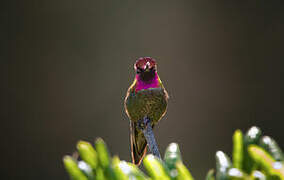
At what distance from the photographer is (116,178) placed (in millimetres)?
145

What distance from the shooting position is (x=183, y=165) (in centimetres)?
14

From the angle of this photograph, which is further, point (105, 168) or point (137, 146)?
point (137, 146)

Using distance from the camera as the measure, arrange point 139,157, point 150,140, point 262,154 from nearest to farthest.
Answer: point 262,154, point 150,140, point 139,157

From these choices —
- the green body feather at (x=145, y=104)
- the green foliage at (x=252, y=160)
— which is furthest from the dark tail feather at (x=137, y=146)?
the green foliage at (x=252, y=160)

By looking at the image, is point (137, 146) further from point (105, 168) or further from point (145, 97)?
point (105, 168)

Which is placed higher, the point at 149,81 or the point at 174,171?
the point at 149,81

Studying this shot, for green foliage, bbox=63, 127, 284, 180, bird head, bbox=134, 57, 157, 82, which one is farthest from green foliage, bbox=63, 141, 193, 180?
bird head, bbox=134, 57, 157, 82

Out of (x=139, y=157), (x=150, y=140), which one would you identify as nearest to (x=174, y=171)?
(x=150, y=140)

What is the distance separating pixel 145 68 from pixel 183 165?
23 cm

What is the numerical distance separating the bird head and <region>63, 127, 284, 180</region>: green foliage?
0.69 ft

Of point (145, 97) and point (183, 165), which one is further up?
point (145, 97)

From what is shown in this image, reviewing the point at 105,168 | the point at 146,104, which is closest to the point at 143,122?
the point at 146,104

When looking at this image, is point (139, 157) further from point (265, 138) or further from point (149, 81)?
point (265, 138)

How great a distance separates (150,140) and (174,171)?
0.19 metres
